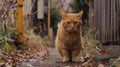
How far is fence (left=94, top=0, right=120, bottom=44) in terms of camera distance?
9000 mm

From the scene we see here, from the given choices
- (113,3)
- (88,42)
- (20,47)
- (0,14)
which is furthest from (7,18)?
(113,3)

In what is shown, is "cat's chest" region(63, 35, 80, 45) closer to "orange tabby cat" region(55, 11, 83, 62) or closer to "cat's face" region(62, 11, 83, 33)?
"orange tabby cat" region(55, 11, 83, 62)

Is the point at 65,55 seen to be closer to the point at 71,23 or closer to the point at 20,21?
the point at 71,23

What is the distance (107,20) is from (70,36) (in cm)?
239

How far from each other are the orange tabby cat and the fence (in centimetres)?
169

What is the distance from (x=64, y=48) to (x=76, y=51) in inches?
9.9

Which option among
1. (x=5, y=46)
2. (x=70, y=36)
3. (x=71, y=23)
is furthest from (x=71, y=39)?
(x=5, y=46)

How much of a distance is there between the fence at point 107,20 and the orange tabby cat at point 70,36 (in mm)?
1692

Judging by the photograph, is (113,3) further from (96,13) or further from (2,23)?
(2,23)

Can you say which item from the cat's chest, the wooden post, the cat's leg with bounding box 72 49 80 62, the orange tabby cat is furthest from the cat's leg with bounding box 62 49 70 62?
the wooden post

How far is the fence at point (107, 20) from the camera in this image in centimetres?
900

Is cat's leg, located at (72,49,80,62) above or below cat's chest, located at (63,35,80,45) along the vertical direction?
below

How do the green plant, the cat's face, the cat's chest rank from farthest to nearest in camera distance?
the green plant → the cat's chest → the cat's face

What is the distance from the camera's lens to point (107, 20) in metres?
9.35
